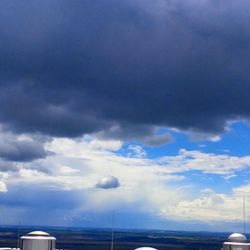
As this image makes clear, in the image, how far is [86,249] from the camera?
17700cm

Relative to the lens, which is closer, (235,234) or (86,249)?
(235,234)

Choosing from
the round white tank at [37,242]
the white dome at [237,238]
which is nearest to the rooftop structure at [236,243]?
the white dome at [237,238]

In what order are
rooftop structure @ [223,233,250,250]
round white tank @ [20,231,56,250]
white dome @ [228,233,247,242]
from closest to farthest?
round white tank @ [20,231,56,250], rooftop structure @ [223,233,250,250], white dome @ [228,233,247,242]

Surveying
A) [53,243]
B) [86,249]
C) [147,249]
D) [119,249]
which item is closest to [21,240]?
[53,243]

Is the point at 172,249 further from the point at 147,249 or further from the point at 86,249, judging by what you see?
the point at 147,249

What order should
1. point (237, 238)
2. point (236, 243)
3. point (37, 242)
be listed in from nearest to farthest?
1. point (37, 242)
2. point (236, 243)
3. point (237, 238)

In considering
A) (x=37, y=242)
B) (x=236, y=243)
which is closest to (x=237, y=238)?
(x=236, y=243)

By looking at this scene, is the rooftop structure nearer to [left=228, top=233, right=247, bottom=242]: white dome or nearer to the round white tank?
[left=228, top=233, right=247, bottom=242]: white dome

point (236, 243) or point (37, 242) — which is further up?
point (236, 243)

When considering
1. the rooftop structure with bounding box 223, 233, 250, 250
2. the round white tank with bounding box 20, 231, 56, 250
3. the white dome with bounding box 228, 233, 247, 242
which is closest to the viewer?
the round white tank with bounding box 20, 231, 56, 250

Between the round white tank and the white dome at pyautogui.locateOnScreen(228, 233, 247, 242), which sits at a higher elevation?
the white dome at pyautogui.locateOnScreen(228, 233, 247, 242)

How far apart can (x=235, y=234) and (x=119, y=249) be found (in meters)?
166

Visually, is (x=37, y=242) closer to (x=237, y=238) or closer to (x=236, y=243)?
(x=236, y=243)

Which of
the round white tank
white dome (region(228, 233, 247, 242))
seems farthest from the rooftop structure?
the round white tank
